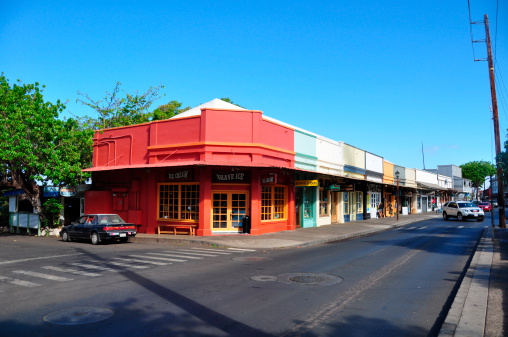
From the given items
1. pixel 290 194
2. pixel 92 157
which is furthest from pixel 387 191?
pixel 92 157

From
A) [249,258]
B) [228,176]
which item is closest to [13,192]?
[228,176]

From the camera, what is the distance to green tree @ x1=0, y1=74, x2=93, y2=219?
69.6 ft

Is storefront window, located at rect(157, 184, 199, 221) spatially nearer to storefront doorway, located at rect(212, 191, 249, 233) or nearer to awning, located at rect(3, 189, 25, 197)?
storefront doorway, located at rect(212, 191, 249, 233)

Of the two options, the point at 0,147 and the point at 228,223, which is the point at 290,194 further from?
the point at 0,147

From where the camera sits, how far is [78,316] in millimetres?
6020

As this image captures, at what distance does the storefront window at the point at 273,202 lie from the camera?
69.6 ft

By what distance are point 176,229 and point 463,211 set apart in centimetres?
2633

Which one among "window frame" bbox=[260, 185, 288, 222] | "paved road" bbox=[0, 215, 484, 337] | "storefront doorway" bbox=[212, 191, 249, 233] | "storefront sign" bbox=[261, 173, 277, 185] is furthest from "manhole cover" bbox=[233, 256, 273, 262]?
"window frame" bbox=[260, 185, 288, 222]

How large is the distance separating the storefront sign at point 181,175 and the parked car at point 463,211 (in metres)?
26.0

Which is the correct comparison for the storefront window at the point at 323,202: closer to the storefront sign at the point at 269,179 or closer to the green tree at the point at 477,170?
the storefront sign at the point at 269,179

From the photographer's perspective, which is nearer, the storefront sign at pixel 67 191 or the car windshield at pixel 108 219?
the car windshield at pixel 108 219

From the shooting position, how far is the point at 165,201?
21.3 meters

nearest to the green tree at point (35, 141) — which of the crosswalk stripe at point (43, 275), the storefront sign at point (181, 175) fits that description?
the storefront sign at point (181, 175)

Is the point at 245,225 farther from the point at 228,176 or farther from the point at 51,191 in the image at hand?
the point at 51,191
